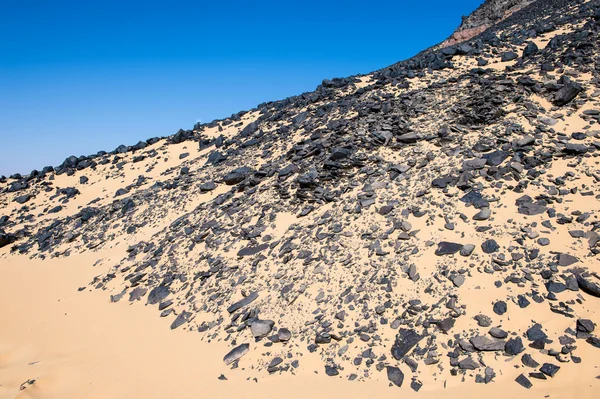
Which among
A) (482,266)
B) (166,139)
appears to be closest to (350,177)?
(482,266)

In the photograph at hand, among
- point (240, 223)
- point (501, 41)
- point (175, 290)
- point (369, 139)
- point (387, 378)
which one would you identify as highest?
point (501, 41)

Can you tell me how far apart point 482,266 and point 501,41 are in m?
14.0

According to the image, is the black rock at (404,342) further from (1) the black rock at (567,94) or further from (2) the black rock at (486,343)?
(1) the black rock at (567,94)

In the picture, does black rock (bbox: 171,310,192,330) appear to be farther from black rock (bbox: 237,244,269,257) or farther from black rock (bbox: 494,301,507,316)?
black rock (bbox: 494,301,507,316)

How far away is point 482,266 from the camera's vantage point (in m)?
7.05

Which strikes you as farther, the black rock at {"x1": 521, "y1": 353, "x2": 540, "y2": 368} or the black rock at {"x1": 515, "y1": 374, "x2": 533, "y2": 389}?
the black rock at {"x1": 521, "y1": 353, "x2": 540, "y2": 368}

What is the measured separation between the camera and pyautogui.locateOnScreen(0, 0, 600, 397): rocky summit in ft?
20.0

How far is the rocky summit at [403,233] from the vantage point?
611 cm

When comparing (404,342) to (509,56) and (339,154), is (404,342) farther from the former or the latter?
(509,56)

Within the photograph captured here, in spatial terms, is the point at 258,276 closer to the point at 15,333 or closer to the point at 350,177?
the point at 350,177

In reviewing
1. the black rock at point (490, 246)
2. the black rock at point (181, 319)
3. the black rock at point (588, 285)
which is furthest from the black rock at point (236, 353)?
the black rock at point (588, 285)

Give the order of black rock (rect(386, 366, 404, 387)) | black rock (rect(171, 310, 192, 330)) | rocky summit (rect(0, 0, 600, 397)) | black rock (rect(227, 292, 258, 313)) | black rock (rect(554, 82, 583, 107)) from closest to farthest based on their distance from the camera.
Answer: black rock (rect(386, 366, 404, 387)) → rocky summit (rect(0, 0, 600, 397)) → black rock (rect(227, 292, 258, 313)) → black rock (rect(171, 310, 192, 330)) → black rock (rect(554, 82, 583, 107))

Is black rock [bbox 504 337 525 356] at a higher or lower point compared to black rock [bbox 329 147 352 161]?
lower

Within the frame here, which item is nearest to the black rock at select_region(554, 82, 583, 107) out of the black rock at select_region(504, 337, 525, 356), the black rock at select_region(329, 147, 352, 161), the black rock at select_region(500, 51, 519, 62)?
the black rock at select_region(500, 51, 519, 62)
